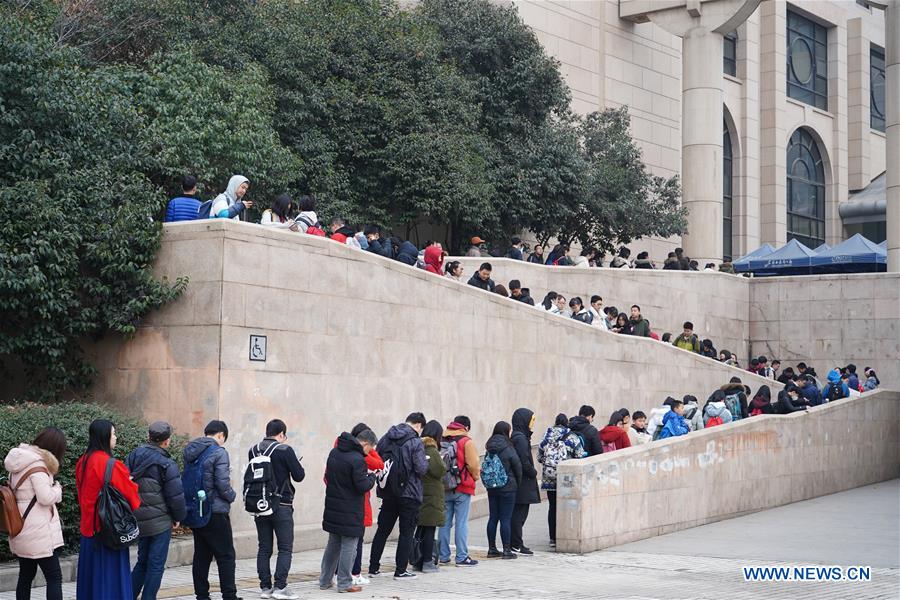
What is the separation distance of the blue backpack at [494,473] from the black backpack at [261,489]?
3.19 meters

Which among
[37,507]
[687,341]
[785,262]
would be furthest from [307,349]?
[785,262]

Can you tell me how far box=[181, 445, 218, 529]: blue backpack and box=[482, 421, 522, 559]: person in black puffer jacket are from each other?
3970 mm

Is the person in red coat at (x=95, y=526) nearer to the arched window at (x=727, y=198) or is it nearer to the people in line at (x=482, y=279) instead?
the people in line at (x=482, y=279)

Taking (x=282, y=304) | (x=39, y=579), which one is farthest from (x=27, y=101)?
(x=39, y=579)

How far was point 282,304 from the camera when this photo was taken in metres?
14.3

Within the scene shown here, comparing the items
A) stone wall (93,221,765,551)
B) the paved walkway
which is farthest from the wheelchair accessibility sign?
Result: the paved walkway

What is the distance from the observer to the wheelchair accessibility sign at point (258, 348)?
13.9 metres

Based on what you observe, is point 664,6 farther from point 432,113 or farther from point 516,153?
point 432,113

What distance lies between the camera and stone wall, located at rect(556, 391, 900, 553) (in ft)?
46.4

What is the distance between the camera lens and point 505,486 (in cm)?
1309

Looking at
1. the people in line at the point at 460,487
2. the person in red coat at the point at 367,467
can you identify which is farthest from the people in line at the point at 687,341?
the person in red coat at the point at 367,467

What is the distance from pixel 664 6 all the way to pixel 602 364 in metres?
18.8

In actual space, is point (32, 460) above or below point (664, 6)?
below

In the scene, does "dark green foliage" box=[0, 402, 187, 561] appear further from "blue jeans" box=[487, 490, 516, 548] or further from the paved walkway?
"blue jeans" box=[487, 490, 516, 548]
